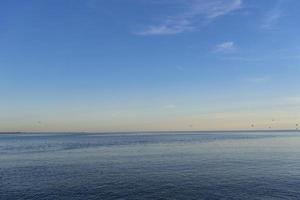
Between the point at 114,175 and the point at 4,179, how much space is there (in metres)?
16.5

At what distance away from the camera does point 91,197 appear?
116 ft

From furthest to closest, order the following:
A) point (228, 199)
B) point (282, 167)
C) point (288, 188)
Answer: point (282, 167), point (288, 188), point (228, 199)

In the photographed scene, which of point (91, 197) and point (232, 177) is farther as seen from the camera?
point (232, 177)

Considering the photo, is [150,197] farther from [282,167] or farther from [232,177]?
[282,167]

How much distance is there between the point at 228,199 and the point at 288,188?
1023 centimetres

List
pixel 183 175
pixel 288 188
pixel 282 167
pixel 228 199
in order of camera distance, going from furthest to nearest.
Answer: pixel 282 167 → pixel 183 175 → pixel 288 188 → pixel 228 199

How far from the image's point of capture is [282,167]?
5688 cm

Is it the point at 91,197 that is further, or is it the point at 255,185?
the point at 255,185

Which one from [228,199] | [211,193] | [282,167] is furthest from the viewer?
[282,167]

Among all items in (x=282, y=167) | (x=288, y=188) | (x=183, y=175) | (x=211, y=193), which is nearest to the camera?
(x=211, y=193)

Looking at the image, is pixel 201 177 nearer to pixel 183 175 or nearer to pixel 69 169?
pixel 183 175

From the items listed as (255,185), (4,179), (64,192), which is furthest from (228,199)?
(4,179)

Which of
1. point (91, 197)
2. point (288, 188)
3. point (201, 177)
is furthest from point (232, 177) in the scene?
point (91, 197)

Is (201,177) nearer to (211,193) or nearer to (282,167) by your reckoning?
(211,193)
